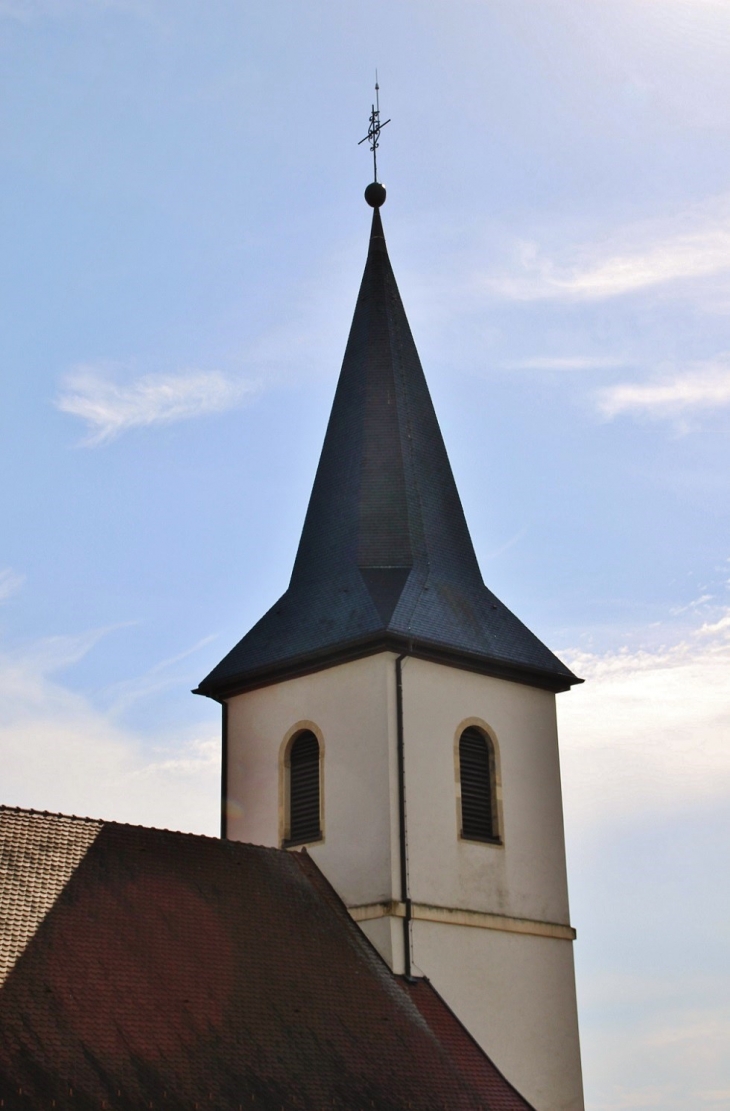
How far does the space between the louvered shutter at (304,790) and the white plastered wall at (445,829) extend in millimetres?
177

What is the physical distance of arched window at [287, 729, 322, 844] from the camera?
74.1 feet

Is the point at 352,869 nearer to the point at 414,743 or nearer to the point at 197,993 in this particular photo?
the point at 414,743

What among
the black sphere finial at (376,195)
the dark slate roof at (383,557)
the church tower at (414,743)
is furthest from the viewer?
the black sphere finial at (376,195)

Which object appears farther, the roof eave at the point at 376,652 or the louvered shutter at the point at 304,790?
the louvered shutter at the point at 304,790

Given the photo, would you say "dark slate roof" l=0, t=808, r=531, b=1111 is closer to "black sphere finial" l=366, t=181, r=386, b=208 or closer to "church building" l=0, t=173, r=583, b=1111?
"church building" l=0, t=173, r=583, b=1111

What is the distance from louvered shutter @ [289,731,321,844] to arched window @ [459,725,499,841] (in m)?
1.98

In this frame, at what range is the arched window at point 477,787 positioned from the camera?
2253 cm

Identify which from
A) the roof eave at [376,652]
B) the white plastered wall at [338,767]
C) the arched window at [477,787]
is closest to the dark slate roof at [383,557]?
the roof eave at [376,652]

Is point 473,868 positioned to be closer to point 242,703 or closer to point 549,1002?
point 549,1002

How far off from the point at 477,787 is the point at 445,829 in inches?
42.7

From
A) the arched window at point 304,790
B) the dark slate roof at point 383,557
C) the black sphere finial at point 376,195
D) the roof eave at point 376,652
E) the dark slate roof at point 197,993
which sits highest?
the black sphere finial at point 376,195

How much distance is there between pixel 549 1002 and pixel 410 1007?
2.85 m

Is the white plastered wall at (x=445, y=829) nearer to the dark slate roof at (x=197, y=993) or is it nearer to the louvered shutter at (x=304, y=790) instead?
the louvered shutter at (x=304, y=790)

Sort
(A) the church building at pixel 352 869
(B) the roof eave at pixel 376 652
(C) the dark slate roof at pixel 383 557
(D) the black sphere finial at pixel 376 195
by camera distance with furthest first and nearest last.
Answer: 1. (D) the black sphere finial at pixel 376 195
2. (C) the dark slate roof at pixel 383 557
3. (B) the roof eave at pixel 376 652
4. (A) the church building at pixel 352 869
